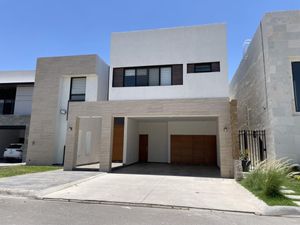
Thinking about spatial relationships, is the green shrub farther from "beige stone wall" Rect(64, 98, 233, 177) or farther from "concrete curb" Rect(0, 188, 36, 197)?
"concrete curb" Rect(0, 188, 36, 197)

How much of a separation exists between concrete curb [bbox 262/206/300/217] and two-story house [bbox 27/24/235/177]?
231 inches

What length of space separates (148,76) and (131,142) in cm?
574

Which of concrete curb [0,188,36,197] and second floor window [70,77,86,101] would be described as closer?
concrete curb [0,188,36,197]

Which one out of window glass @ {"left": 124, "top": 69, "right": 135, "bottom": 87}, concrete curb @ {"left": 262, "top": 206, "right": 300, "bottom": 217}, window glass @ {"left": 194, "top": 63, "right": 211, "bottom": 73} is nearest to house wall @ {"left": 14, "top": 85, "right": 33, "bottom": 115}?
window glass @ {"left": 124, "top": 69, "right": 135, "bottom": 87}

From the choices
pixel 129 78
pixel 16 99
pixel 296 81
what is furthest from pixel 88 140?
pixel 296 81

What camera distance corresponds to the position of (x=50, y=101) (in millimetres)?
18703

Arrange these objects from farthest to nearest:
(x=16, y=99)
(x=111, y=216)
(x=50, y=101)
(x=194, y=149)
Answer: (x=16, y=99) < (x=194, y=149) < (x=50, y=101) < (x=111, y=216)

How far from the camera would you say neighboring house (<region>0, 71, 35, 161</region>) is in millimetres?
20766

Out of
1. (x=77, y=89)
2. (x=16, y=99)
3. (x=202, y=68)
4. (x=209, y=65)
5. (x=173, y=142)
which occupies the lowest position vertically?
(x=173, y=142)

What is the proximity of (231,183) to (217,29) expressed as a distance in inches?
421

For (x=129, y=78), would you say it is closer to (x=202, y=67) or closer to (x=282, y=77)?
(x=202, y=67)

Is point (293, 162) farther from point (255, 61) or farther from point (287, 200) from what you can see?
point (255, 61)

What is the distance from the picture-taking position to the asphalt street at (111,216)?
534 cm

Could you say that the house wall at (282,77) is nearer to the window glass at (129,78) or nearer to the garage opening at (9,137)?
the window glass at (129,78)
